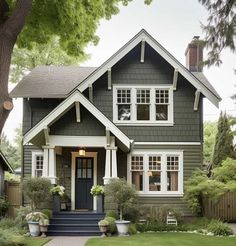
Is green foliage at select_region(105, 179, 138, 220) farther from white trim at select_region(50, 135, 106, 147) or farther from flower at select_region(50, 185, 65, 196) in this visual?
flower at select_region(50, 185, 65, 196)

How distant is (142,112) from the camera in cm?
2073

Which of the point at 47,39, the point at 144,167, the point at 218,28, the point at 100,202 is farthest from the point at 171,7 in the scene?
the point at 144,167

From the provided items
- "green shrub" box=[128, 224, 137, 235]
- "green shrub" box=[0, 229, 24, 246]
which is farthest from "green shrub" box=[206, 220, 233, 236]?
"green shrub" box=[0, 229, 24, 246]

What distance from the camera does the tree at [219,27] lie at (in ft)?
31.0

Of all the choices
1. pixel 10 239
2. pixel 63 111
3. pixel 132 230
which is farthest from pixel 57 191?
pixel 10 239

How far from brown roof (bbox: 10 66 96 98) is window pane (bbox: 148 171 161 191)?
5.50 m

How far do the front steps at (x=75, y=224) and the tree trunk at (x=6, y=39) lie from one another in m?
8.24

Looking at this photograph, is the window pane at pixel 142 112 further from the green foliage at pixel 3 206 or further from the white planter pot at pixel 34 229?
the green foliage at pixel 3 206

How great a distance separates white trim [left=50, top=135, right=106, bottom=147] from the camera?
1778 cm

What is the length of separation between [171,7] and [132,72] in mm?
10266

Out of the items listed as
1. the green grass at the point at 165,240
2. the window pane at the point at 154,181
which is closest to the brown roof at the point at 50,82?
the window pane at the point at 154,181

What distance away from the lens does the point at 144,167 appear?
67.1 ft

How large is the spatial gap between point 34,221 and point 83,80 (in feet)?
22.8

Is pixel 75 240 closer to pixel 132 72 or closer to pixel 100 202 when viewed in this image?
pixel 100 202
